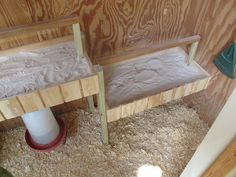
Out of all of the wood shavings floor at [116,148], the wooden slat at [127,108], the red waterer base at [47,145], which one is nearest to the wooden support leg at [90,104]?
the wood shavings floor at [116,148]

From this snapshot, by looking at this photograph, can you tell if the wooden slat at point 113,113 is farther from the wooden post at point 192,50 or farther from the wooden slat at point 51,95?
the wooden post at point 192,50

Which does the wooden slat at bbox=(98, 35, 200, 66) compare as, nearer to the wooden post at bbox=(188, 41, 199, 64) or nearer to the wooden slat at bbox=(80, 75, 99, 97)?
the wooden post at bbox=(188, 41, 199, 64)

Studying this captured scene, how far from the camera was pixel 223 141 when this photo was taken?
52 centimetres

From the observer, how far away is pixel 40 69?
0.84 m

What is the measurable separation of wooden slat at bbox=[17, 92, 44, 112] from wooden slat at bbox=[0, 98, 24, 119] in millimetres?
16

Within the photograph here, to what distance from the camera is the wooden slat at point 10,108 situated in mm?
721

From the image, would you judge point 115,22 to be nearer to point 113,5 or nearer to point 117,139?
point 113,5

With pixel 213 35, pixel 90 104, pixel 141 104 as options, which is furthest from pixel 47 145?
pixel 213 35

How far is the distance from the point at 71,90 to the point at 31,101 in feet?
0.45

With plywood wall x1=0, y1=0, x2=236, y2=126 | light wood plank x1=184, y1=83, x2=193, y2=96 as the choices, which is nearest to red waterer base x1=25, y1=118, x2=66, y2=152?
plywood wall x1=0, y1=0, x2=236, y2=126

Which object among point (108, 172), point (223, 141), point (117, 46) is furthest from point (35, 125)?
point (223, 141)

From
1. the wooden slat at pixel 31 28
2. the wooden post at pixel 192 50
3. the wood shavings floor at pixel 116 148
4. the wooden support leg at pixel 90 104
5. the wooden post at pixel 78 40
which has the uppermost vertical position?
the wooden slat at pixel 31 28

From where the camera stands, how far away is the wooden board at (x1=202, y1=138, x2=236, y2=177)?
20.0 inches

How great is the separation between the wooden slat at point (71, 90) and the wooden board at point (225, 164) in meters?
0.49
